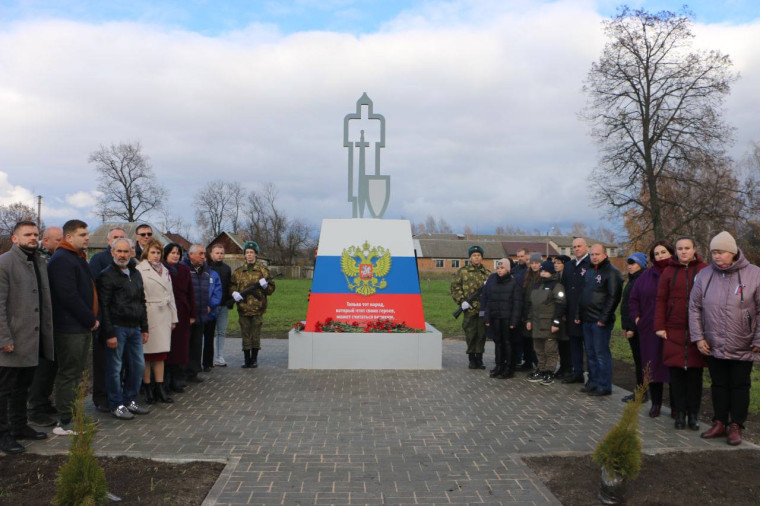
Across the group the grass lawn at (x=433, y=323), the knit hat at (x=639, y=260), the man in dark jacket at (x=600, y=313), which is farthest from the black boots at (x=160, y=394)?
the grass lawn at (x=433, y=323)

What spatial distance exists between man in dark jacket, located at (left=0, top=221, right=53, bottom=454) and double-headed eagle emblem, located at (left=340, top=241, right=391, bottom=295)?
484 cm

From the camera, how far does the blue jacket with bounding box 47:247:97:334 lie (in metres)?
5.37

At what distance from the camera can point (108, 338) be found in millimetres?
5797

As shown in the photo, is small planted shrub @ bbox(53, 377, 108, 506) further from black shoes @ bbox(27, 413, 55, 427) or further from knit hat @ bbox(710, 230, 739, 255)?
knit hat @ bbox(710, 230, 739, 255)

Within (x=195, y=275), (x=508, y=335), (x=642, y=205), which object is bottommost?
(x=508, y=335)

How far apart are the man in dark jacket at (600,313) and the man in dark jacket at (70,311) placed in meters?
5.71

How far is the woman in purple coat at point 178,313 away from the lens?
7.14m

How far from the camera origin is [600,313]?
722 centimetres

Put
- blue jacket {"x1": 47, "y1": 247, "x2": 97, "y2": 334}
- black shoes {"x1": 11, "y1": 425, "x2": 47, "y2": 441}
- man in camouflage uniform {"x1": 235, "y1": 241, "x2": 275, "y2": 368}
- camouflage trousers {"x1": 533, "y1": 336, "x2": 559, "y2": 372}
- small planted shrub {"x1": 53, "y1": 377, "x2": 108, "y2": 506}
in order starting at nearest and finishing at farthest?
small planted shrub {"x1": 53, "y1": 377, "x2": 108, "y2": 506}, black shoes {"x1": 11, "y1": 425, "x2": 47, "y2": 441}, blue jacket {"x1": 47, "y1": 247, "x2": 97, "y2": 334}, camouflage trousers {"x1": 533, "y1": 336, "x2": 559, "y2": 372}, man in camouflage uniform {"x1": 235, "y1": 241, "x2": 275, "y2": 368}

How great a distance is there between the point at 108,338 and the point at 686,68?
2339 cm

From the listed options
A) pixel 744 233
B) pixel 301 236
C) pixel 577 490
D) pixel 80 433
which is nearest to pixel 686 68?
pixel 744 233

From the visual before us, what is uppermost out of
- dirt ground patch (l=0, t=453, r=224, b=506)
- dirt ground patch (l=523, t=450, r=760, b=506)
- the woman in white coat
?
the woman in white coat

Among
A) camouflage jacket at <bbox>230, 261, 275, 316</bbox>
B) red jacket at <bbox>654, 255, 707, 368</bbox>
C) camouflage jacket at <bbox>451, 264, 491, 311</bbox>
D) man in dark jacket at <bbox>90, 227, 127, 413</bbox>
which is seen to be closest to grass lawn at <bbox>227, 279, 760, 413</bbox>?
red jacket at <bbox>654, 255, 707, 368</bbox>

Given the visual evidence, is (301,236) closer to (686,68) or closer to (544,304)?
(686,68)
